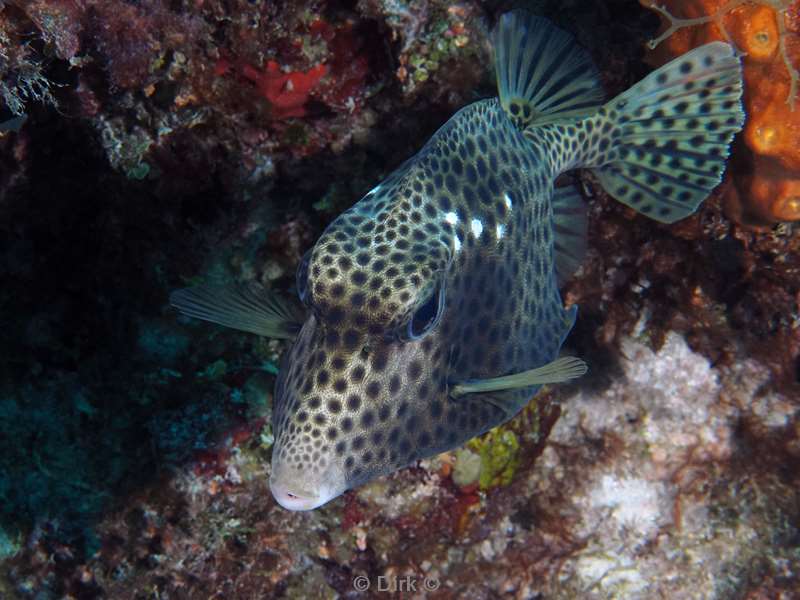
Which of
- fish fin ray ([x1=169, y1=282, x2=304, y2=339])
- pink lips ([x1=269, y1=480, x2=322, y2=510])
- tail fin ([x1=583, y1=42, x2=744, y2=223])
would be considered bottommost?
pink lips ([x1=269, y1=480, x2=322, y2=510])

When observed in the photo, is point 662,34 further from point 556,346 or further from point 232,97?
point 232,97

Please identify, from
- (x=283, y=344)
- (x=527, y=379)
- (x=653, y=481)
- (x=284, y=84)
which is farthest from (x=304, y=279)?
(x=653, y=481)

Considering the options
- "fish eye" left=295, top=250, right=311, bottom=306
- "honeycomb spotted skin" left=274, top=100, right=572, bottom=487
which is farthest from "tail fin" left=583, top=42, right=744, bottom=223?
"fish eye" left=295, top=250, right=311, bottom=306

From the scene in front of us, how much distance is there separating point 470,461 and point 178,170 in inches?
118

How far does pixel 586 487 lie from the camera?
210 inches

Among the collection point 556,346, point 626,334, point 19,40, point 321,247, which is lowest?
point 626,334

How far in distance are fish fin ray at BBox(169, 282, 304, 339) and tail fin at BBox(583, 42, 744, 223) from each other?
2.11m

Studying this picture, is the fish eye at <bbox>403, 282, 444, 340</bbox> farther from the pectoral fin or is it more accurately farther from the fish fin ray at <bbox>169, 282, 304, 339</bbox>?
the fish fin ray at <bbox>169, 282, 304, 339</bbox>

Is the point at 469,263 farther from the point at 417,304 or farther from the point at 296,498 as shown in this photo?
the point at 296,498

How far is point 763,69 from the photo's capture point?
3.45 m

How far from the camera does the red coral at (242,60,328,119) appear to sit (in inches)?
166

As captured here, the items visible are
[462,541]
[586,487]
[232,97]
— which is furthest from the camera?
[586,487]

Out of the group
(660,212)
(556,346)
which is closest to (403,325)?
(556,346)

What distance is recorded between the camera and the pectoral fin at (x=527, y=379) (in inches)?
108
